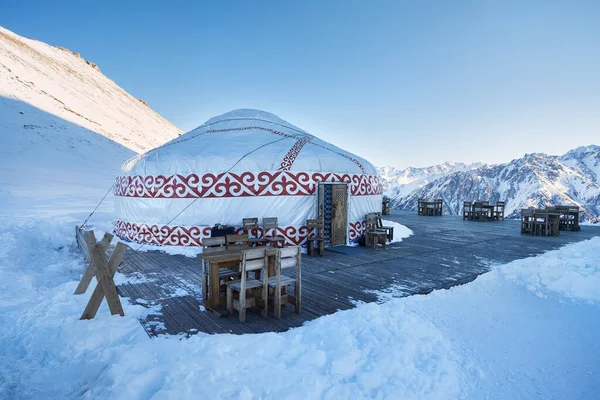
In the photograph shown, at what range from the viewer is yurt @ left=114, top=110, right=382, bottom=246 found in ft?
25.1

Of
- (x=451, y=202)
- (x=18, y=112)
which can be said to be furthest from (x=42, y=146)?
(x=451, y=202)

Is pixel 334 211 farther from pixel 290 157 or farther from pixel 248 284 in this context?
pixel 248 284

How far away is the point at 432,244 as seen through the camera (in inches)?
332

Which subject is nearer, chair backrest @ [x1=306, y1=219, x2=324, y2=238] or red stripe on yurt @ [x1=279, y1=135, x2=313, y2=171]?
chair backrest @ [x1=306, y1=219, x2=324, y2=238]

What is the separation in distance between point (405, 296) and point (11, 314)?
4.80 m

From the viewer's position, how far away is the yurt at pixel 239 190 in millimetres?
7656

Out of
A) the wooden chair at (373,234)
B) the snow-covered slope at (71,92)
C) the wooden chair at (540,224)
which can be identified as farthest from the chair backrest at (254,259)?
the snow-covered slope at (71,92)

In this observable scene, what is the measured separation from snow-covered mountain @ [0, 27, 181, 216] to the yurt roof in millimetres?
8409

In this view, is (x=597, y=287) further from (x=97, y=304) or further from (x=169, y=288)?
(x=97, y=304)

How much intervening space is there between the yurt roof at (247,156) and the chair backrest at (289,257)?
417 centimetres

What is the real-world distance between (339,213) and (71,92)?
3934cm

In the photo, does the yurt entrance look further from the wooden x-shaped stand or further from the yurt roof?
the wooden x-shaped stand

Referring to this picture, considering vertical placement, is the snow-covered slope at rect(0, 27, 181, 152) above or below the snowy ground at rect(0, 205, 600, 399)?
above

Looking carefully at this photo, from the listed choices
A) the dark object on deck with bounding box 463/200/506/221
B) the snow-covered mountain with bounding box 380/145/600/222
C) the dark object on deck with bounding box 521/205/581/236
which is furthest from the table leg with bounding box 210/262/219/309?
the snow-covered mountain with bounding box 380/145/600/222
